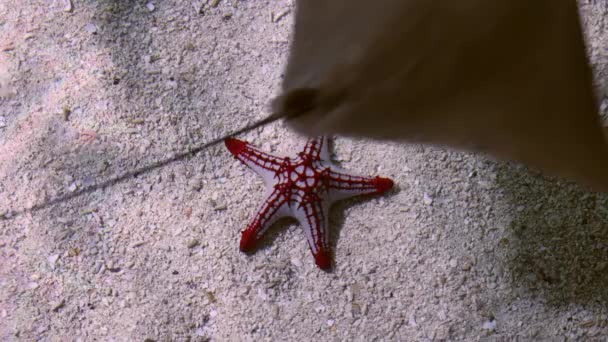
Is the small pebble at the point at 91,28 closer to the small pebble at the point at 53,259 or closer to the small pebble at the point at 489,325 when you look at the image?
the small pebble at the point at 53,259

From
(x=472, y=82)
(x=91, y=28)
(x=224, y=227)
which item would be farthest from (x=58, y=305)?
(x=472, y=82)

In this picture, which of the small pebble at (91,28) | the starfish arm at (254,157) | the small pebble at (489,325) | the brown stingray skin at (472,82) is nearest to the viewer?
the brown stingray skin at (472,82)

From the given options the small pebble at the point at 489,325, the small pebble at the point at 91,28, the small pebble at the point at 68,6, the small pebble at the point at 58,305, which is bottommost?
the small pebble at the point at 58,305

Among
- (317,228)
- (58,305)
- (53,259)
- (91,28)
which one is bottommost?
(58,305)

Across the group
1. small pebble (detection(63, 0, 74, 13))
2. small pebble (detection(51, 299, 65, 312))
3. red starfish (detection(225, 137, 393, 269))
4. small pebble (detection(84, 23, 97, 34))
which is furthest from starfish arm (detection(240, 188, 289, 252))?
small pebble (detection(63, 0, 74, 13))

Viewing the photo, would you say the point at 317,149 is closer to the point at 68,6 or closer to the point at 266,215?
the point at 266,215

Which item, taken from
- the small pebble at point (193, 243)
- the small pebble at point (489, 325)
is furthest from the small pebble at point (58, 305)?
the small pebble at point (489, 325)

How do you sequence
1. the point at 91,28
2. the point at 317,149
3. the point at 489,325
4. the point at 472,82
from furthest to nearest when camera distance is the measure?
the point at 91,28
the point at 317,149
the point at 489,325
the point at 472,82
